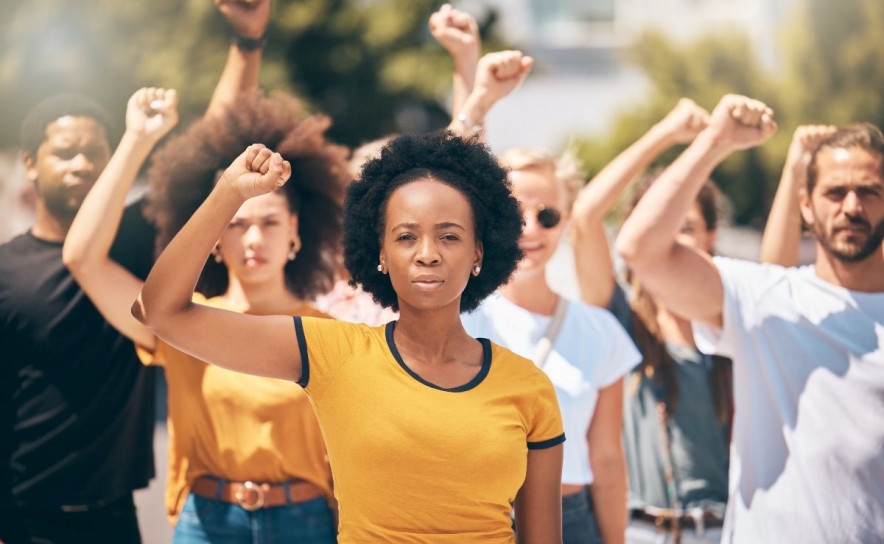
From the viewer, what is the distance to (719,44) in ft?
61.4

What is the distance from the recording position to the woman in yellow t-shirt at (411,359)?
248 cm

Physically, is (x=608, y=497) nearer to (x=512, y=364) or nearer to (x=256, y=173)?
(x=512, y=364)

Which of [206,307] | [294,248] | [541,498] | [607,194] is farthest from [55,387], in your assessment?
[607,194]

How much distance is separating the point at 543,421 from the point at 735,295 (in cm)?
117

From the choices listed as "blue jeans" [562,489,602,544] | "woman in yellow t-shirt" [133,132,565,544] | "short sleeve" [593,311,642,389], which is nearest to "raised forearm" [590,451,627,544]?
"blue jeans" [562,489,602,544]

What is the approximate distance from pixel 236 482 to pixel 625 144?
17.7 meters

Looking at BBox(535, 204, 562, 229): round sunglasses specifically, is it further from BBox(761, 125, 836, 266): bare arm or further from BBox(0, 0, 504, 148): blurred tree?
BBox(0, 0, 504, 148): blurred tree

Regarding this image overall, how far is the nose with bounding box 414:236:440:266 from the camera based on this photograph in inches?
100

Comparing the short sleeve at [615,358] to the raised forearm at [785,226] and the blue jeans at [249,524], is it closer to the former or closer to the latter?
the raised forearm at [785,226]

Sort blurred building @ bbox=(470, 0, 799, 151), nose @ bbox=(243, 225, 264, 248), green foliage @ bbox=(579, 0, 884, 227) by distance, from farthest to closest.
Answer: blurred building @ bbox=(470, 0, 799, 151) < green foliage @ bbox=(579, 0, 884, 227) < nose @ bbox=(243, 225, 264, 248)

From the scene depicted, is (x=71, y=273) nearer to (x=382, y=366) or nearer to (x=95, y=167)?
(x=95, y=167)

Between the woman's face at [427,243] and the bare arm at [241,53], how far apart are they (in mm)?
1598

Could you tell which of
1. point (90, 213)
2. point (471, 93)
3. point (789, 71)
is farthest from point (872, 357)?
point (789, 71)

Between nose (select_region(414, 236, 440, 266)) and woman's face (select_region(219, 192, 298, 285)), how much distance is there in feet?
3.86
